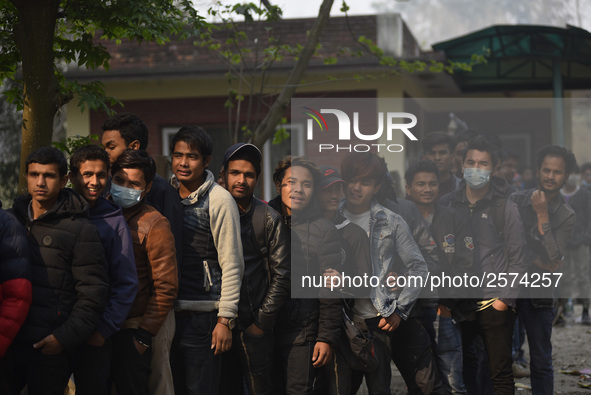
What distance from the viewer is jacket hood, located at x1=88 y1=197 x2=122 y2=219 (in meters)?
4.24

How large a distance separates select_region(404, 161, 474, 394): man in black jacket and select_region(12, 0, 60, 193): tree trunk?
8.71 feet

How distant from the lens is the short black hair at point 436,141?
5273 mm

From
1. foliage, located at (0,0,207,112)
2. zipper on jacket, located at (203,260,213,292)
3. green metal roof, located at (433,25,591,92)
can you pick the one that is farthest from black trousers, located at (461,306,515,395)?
green metal roof, located at (433,25,591,92)

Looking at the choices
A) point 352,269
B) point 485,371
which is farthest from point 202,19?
point 485,371

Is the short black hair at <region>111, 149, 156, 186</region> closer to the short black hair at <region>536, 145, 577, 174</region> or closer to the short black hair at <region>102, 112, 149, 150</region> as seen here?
the short black hair at <region>102, 112, 149, 150</region>

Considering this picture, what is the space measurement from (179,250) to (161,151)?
27.4ft

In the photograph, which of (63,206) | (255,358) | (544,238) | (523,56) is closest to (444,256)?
(544,238)

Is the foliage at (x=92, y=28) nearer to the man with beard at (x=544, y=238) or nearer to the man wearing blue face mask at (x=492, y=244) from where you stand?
the man wearing blue face mask at (x=492, y=244)

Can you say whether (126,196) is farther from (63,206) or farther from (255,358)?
(255,358)

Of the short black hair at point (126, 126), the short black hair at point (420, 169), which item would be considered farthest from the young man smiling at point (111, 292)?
the short black hair at point (420, 169)

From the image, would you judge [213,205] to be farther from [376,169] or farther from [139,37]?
[139,37]

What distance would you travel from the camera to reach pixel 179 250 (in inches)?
176

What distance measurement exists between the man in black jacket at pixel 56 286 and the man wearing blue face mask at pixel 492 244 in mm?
2459

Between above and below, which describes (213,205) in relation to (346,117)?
below
